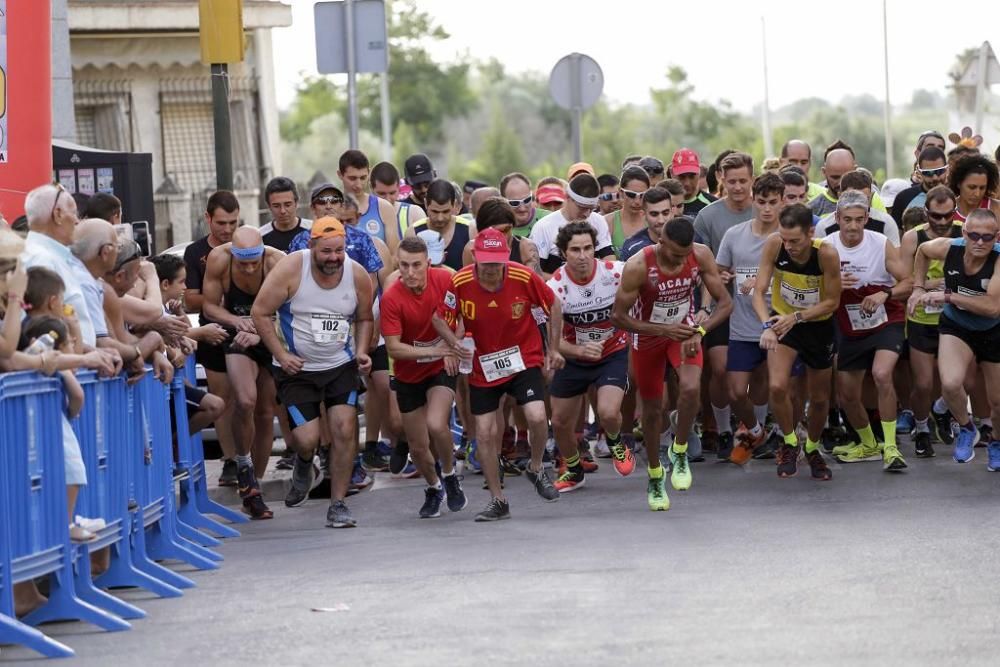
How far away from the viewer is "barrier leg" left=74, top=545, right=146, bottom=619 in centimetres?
Result: 902

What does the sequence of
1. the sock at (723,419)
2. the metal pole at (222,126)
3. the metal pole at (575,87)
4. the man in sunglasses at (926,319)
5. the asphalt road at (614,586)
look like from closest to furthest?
the asphalt road at (614,586) → the man in sunglasses at (926,319) → the sock at (723,419) → the metal pole at (222,126) → the metal pole at (575,87)

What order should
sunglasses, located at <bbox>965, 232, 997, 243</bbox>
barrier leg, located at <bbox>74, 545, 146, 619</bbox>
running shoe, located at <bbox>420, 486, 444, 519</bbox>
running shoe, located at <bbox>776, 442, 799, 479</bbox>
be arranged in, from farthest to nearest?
running shoe, located at <bbox>776, 442, 799, 479</bbox> → sunglasses, located at <bbox>965, 232, 997, 243</bbox> → running shoe, located at <bbox>420, 486, 444, 519</bbox> → barrier leg, located at <bbox>74, 545, 146, 619</bbox>

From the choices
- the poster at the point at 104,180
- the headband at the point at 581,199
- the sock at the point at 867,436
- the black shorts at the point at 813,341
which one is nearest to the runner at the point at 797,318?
the black shorts at the point at 813,341

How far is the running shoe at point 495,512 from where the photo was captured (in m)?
12.3

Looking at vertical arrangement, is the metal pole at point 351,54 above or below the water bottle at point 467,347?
above

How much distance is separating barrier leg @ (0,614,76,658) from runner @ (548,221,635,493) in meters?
5.56

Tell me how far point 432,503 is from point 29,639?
16.4 feet

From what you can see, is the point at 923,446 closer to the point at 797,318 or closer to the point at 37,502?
the point at 797,318

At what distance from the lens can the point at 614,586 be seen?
9.30 m

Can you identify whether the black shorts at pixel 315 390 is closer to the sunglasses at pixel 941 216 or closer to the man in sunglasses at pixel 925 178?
the sunglasses at pixel 941 216

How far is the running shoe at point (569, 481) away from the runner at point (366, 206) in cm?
235

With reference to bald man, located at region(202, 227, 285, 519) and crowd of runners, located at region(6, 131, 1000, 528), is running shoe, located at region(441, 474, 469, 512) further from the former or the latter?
bald man, located at region(202, 227, 285, 519)

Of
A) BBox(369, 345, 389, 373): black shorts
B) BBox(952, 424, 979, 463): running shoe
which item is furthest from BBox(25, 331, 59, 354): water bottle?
BBox(952, 424, 979, 463): running shoe

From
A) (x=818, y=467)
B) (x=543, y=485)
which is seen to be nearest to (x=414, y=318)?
(x=543, y=485)
